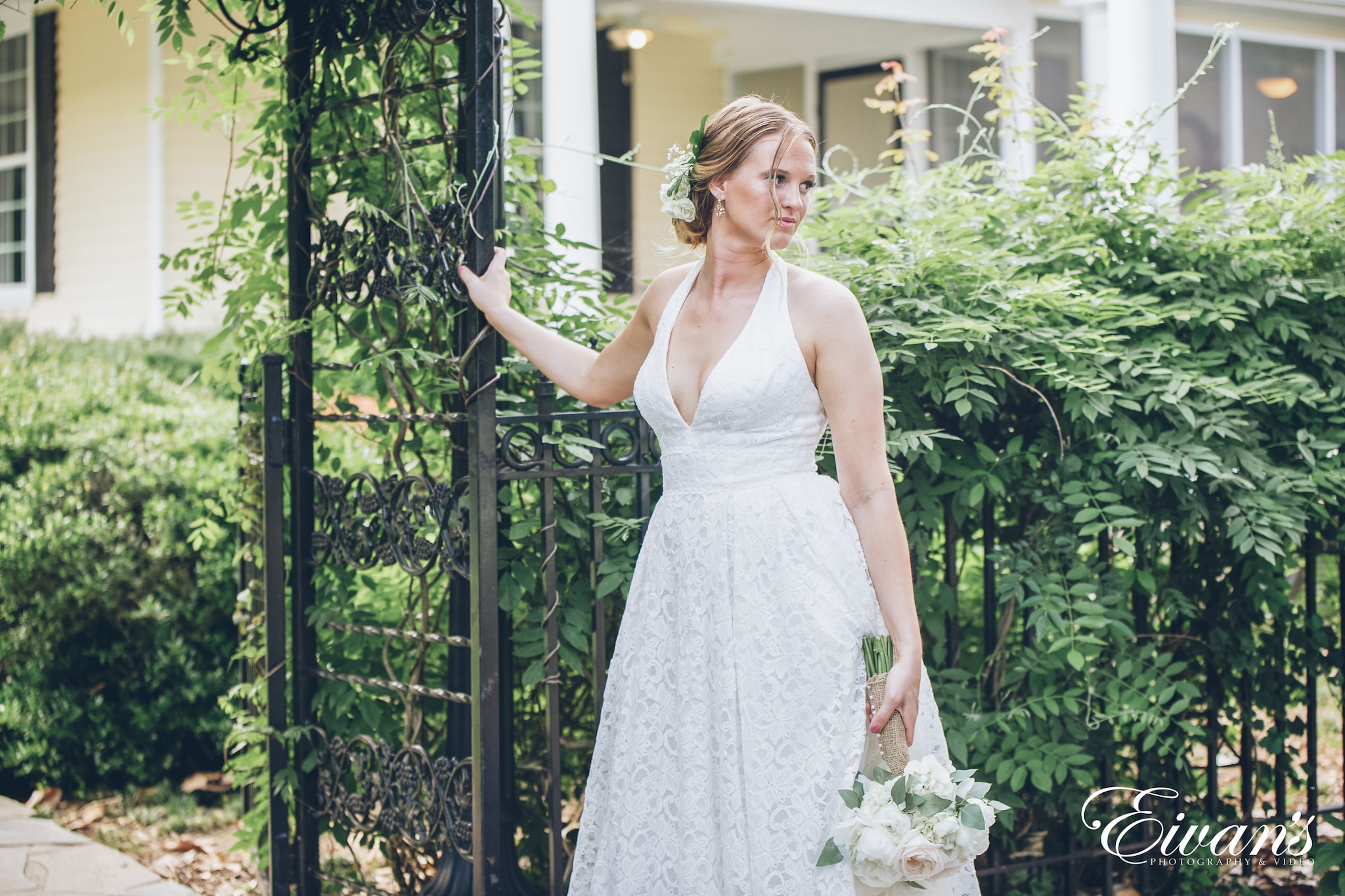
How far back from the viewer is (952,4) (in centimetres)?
873

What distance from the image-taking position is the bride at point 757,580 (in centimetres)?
225

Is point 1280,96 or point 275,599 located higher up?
point 1280,96

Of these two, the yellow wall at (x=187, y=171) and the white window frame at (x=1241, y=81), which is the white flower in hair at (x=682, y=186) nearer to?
the yellow wall at (x=187, y=171)

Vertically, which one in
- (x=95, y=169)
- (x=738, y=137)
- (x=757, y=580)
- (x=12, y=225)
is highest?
(x=95, y=169)

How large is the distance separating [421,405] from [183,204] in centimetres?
98

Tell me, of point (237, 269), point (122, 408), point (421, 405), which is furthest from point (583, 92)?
point (421, 405)

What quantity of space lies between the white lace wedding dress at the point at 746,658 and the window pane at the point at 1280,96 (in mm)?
10129

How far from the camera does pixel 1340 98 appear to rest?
1157cm

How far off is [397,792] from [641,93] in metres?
7.66

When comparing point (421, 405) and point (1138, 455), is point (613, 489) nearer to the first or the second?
point (421, 405)

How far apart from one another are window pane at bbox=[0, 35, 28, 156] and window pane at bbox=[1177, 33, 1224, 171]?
9566 millimetres

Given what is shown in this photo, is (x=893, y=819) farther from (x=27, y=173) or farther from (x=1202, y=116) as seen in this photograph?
(x=1202, y=116)

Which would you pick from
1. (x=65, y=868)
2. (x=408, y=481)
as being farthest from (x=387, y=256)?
(x=65, y=868)

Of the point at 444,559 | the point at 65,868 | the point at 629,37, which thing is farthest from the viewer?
the point at 629,37
